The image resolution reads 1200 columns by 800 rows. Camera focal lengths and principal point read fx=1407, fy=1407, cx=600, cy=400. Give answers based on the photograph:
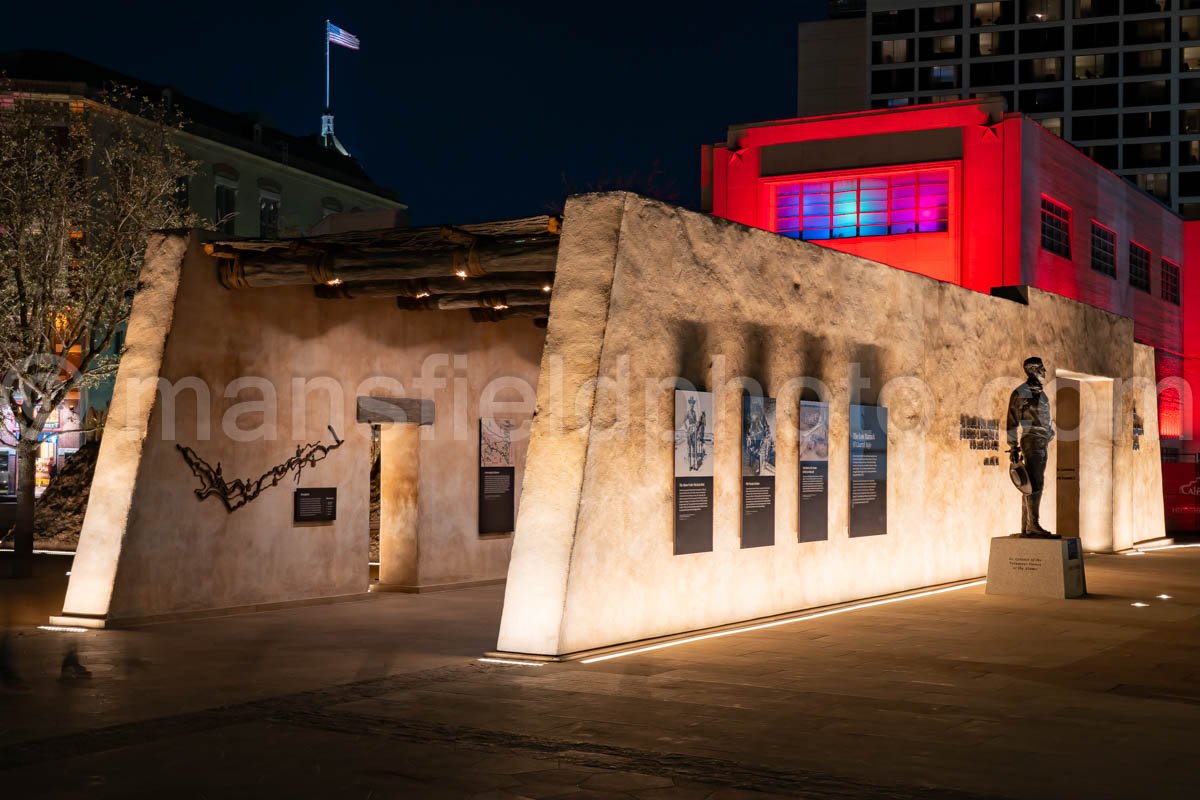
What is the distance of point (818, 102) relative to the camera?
3147 inches

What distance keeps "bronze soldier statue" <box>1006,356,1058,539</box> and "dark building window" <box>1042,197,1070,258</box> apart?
47.1ft

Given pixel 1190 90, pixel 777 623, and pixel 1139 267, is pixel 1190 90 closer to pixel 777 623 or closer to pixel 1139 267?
pixel 1139 267

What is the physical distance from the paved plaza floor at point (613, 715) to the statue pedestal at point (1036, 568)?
99.5 inches

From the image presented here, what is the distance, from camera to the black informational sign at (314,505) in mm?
15930

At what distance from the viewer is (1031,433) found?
17.2 meters

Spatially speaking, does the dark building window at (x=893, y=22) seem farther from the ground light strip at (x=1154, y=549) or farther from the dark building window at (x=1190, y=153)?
the ground light strip at (x=1154, y=549)

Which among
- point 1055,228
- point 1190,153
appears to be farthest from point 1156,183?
point 1055,228

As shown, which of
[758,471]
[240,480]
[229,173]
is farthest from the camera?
[229,173]

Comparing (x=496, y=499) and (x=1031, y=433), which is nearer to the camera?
(x=1031, y=433)

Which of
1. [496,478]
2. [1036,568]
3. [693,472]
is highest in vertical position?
[693,472]

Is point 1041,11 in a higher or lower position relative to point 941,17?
higher

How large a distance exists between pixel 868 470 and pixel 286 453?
669 cm

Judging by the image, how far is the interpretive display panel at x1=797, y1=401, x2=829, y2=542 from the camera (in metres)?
15.1

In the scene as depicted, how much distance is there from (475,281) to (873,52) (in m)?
74.3
